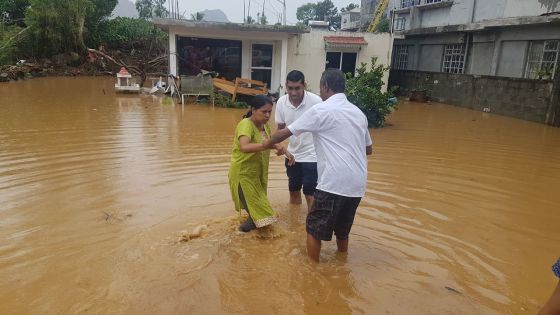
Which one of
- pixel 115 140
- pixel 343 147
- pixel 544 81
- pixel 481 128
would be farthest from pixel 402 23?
pixel 343 147

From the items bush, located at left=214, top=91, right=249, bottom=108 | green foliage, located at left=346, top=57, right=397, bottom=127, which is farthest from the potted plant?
bush, located at left=214, top=91, right=249, bottom=108

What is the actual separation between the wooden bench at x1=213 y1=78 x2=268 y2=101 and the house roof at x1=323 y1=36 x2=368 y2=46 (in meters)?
4.34

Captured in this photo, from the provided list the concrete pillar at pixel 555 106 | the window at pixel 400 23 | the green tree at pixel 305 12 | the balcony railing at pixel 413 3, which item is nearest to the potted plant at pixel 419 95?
the balcony railing at pixel 413 3

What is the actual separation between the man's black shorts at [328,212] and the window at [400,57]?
20711mm

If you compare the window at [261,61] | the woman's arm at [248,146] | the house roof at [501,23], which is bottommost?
the woman's arm at [248,146]

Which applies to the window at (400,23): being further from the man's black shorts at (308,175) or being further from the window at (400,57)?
the man's black shorts at (308,175)

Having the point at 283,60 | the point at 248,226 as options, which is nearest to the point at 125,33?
the point at 283,60

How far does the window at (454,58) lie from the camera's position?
1828 centimetres

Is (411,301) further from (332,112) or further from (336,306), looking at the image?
(332,112)

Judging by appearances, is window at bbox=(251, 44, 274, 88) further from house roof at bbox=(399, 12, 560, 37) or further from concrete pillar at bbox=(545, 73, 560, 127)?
concrete pillar at bbox=(545, 73, 560, 127)

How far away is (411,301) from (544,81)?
41.0 ft

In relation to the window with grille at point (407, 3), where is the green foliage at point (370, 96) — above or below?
below

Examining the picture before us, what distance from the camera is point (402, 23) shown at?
78.5 ft

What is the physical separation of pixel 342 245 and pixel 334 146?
3.48 feet
